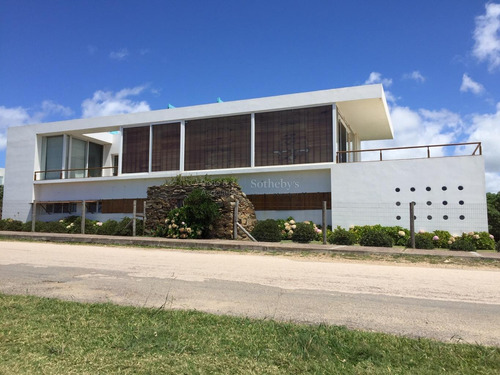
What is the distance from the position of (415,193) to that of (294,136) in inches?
261

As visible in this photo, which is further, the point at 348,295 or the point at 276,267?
the point at 276,267

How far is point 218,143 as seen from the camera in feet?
78.1

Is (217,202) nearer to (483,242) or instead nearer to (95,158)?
(483,242)

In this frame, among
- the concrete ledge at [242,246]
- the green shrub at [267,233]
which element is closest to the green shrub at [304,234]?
the green shrub at [267,233]

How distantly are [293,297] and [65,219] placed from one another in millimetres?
23506

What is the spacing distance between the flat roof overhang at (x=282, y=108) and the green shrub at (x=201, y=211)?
6427mm

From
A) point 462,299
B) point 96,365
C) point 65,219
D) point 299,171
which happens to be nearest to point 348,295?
point 462,299

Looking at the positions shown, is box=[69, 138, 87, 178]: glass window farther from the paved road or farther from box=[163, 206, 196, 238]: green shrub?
the paved road

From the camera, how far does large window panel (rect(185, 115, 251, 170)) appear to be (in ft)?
76.1

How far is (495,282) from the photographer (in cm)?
855

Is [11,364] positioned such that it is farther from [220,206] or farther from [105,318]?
[220,206]

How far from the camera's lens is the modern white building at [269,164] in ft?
61.6

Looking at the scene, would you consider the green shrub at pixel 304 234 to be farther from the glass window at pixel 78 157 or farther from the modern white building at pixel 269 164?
the glass window at pixel 78 157

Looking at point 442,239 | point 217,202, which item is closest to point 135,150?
point 217,202
